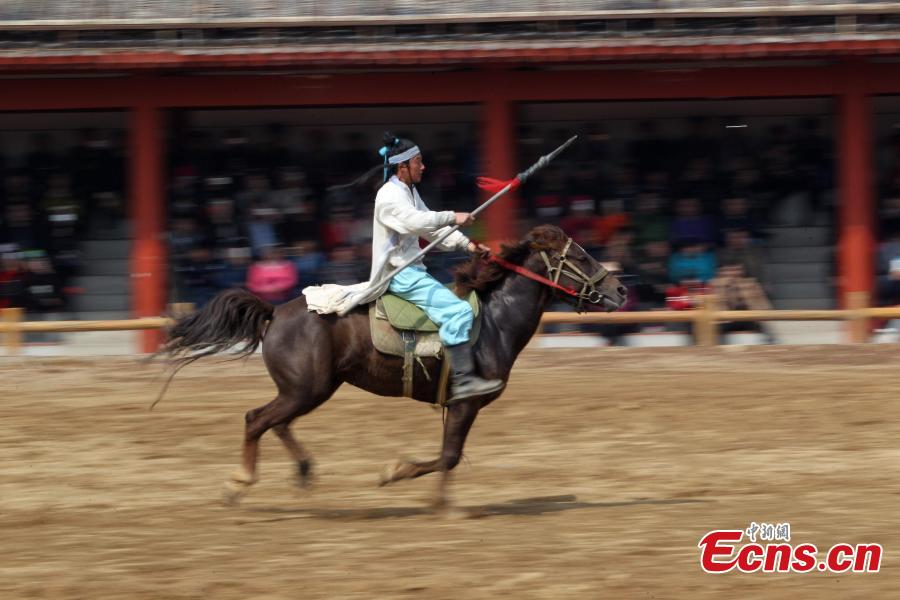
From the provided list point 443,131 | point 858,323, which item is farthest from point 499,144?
point 858,323

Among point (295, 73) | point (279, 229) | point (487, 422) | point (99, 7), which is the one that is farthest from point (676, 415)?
point (99, 7)

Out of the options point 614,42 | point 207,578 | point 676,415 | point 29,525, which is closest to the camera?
point 207,578

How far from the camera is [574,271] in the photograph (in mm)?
9039

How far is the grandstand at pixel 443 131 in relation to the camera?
1741 centimetres

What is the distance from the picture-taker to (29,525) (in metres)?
8.72

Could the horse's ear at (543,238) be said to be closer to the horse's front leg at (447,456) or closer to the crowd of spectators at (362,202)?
the horse's front leg at (447,456)

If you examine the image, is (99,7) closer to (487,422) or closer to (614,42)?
(614,42)

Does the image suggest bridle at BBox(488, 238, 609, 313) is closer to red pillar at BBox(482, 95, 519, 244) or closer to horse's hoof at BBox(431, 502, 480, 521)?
horse's hoof at BBox(431, 502, 480, 521)

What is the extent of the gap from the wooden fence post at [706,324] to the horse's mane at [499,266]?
24.0ft

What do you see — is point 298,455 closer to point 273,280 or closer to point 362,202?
point 273,280

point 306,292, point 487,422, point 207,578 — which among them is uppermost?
point 306,292

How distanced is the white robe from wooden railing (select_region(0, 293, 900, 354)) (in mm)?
7165

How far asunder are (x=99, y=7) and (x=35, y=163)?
2308 mm

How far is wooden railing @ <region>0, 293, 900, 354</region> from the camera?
1611 centimetres
